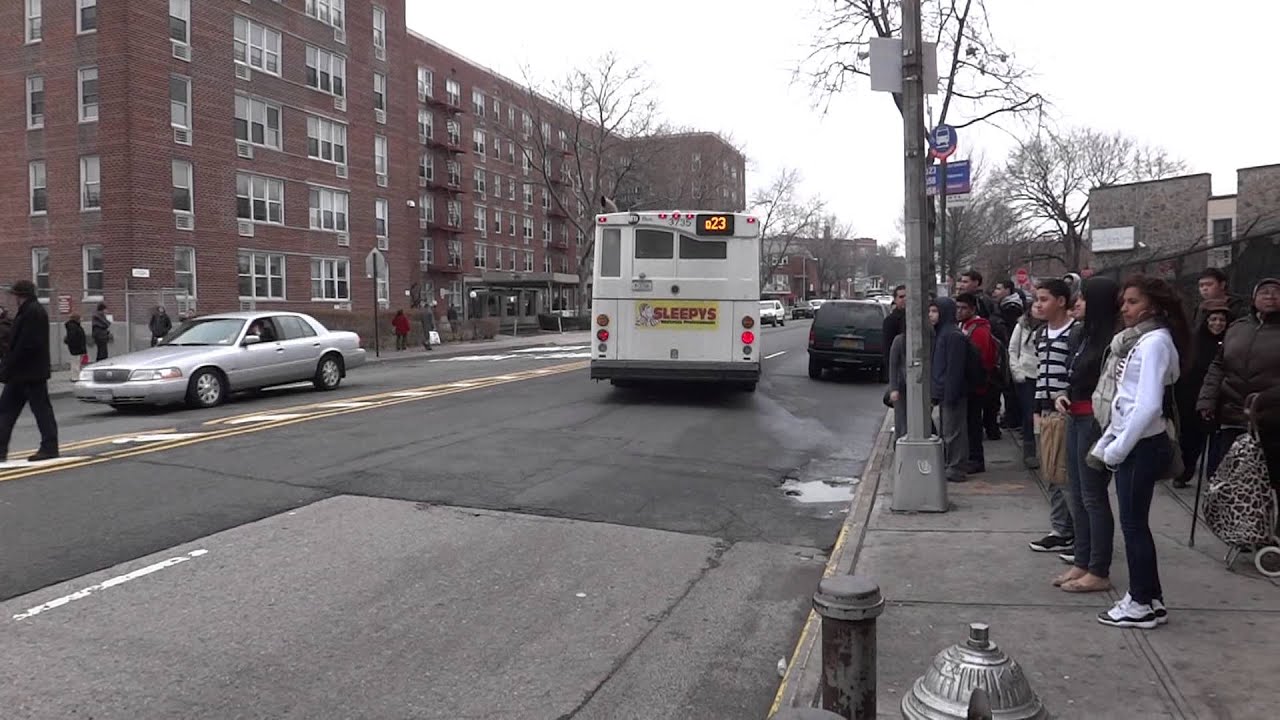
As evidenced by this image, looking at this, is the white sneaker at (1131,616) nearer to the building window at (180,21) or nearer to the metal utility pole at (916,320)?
the metal utility pole at (916,320)

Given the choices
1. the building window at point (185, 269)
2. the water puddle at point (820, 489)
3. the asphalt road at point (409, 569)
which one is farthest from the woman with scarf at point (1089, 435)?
the building window at point (185, 269)

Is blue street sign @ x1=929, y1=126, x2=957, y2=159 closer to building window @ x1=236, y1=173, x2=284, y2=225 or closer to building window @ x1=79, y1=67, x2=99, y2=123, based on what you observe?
building window @ x1=236, y1=173, x2=284, y2=225

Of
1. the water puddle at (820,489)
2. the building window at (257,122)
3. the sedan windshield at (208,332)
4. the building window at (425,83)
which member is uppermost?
the building window at (425,83)

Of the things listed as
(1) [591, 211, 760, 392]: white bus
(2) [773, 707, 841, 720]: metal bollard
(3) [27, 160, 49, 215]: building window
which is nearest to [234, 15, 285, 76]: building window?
(3) [27, 160, 49, 215]: building window

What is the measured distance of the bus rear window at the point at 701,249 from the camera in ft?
47.5

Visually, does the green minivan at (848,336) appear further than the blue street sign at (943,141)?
Yes

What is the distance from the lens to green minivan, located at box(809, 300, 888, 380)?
19375mm

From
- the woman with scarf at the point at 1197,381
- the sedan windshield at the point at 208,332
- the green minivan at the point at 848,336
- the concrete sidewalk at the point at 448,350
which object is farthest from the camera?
the concrete sidewalk at the point at 448,350

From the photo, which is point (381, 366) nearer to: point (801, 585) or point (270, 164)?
point (270, 164)

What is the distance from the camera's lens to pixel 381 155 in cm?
4397

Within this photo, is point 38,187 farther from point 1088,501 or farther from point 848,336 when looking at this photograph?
point 1088,501

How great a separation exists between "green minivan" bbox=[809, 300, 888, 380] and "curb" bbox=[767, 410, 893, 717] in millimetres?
7970

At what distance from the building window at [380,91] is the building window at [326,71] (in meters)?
3.30

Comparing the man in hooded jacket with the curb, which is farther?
the man in hooded jacket
